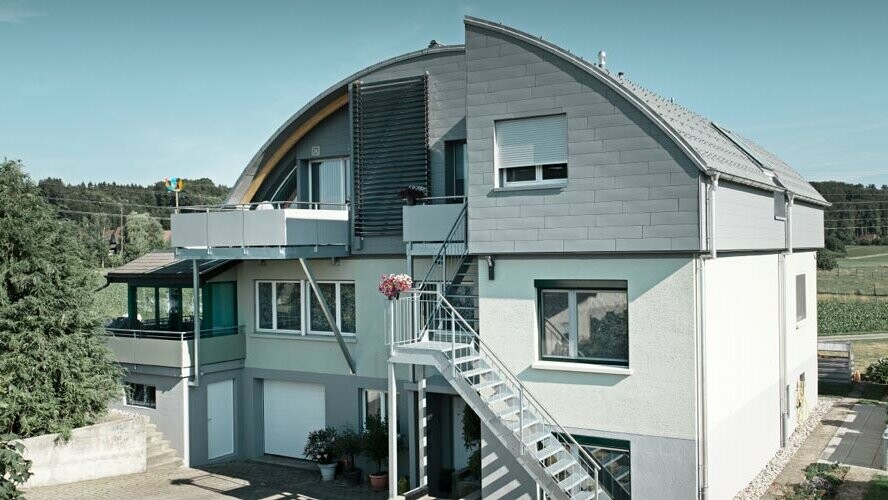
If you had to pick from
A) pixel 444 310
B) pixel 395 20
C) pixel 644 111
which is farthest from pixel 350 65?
pixel 644 111

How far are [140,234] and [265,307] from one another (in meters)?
54.6

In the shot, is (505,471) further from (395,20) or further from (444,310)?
(395,20)

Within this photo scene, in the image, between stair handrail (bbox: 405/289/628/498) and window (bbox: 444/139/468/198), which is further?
window (bbox: 444/139/468/198)

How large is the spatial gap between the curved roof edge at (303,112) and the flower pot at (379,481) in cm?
853

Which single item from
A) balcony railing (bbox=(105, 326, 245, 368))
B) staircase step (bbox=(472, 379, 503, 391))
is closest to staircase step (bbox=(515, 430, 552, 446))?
staircase step (bbox=(472, 379, 503, 391))

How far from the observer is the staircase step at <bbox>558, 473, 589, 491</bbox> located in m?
12.6

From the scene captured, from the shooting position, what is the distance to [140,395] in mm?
21438

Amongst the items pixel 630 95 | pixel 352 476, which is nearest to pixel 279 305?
pixel 352 476

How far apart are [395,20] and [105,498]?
497 inches

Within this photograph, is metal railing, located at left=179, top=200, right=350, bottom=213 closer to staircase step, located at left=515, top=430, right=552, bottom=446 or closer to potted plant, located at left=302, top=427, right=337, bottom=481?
potted plant, located at left=302, top=427, right=337, bottom=481

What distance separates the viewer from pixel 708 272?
1288 cm

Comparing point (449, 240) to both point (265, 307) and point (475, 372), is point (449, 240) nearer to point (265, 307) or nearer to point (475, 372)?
point (475, 372)

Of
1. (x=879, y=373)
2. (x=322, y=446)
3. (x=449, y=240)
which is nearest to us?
(x=449, y=240)

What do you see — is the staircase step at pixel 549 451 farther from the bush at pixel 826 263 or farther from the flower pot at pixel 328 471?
the bush at pixel 826 263
